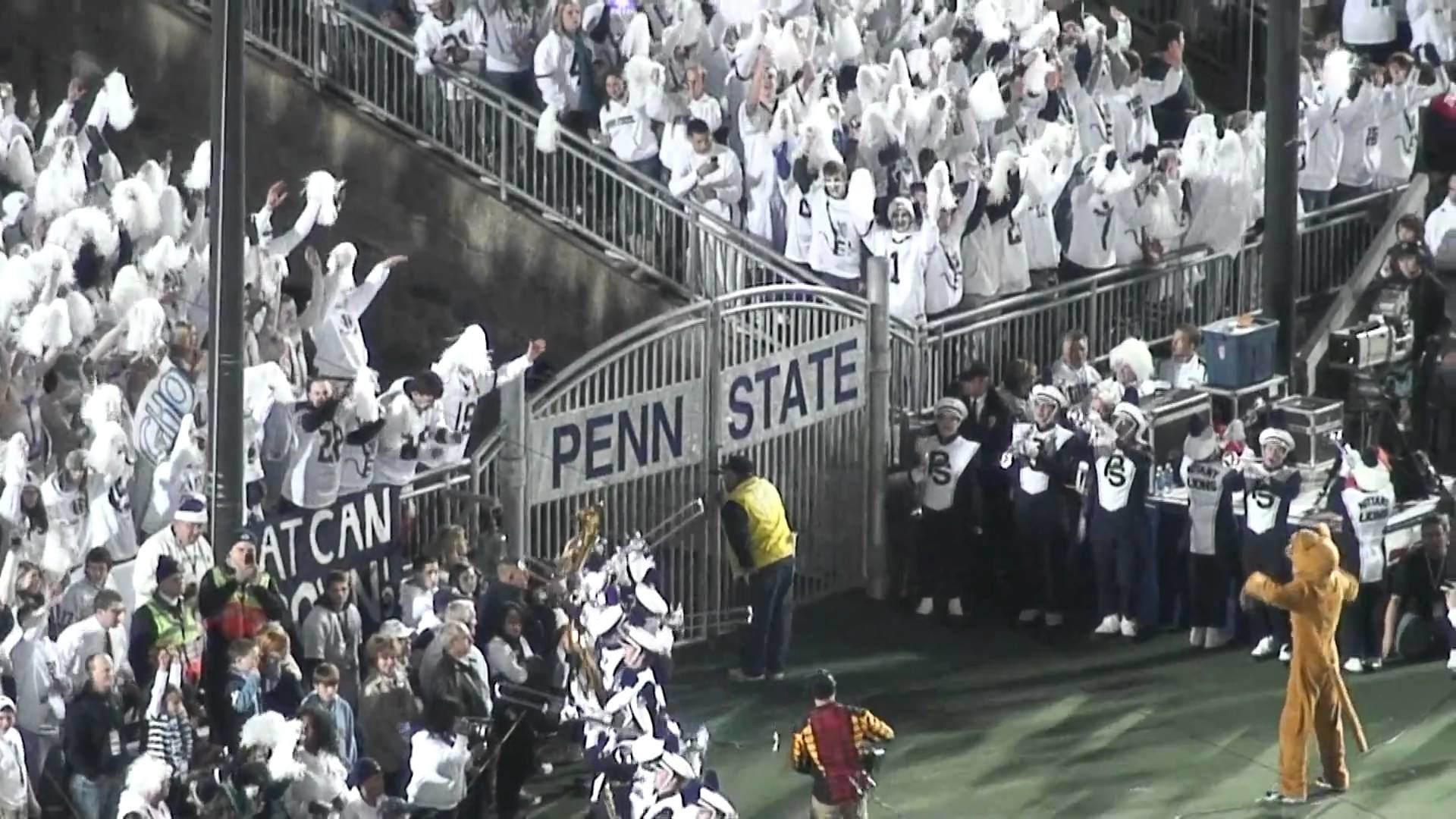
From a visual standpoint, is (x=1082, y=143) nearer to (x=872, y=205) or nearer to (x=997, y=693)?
(x=872, y=205)

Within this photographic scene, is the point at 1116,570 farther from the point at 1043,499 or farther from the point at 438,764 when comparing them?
the point at 438,764

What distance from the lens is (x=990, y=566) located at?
24.9 m

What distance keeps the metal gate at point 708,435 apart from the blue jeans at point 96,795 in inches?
156

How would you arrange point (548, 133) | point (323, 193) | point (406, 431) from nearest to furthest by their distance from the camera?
point (406, 431) < point (323, 193) < point (548, 133)

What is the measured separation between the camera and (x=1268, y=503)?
23.8 metres

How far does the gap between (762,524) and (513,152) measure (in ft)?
14.9

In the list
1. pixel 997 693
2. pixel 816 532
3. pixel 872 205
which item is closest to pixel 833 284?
pixel 872 205

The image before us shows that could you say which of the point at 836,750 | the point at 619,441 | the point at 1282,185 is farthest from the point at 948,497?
the point at 836,750

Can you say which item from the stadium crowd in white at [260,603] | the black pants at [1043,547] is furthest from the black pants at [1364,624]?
the stadium crowd in white at [260,603]

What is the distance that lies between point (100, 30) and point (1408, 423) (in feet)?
31.5

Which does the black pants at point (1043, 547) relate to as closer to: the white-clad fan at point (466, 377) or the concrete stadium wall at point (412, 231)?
the concrete stadium wall at point (412, 231)

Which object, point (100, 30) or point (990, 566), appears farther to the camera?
point (100, 30)

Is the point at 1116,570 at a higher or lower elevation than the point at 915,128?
lower

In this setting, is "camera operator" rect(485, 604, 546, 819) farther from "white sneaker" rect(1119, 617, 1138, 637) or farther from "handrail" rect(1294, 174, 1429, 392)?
"handrail" rect(1294, 174, 1429, 392)
